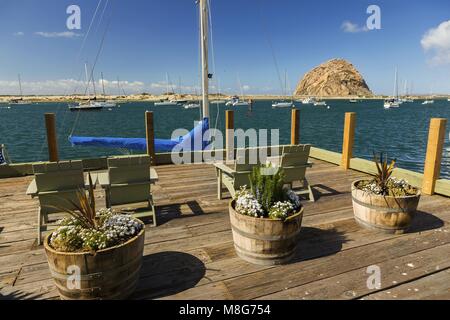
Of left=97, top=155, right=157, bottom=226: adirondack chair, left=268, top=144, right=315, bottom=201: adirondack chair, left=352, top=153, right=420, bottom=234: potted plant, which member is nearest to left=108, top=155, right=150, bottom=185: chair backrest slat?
left=97, top=155, right=157, bottom=226: adirondack chair

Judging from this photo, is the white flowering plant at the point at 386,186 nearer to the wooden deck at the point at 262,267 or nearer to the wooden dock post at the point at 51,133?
the wooden deck at the point at 262,267

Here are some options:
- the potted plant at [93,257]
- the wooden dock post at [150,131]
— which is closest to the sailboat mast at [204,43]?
the wooden dock post at [150,131]

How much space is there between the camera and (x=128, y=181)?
5.16 metres

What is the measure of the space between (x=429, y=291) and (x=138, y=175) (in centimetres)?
447

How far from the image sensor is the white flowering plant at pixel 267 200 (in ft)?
12.7

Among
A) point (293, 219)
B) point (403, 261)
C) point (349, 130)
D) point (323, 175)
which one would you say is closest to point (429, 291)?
point (403, 261)

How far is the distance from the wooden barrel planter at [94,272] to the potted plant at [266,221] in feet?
4.68

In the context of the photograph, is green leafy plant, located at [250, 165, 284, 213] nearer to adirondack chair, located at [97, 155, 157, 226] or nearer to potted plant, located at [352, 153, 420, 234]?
potted plant, located at [352, 153, 420, 234]

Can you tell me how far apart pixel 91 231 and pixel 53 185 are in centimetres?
202

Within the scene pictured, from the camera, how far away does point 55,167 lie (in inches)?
183

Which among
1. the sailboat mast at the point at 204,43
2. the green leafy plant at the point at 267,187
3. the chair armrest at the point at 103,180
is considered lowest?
the chair armrest at the point at 103,180

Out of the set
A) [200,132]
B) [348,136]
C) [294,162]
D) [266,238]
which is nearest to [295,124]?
[348,136]
